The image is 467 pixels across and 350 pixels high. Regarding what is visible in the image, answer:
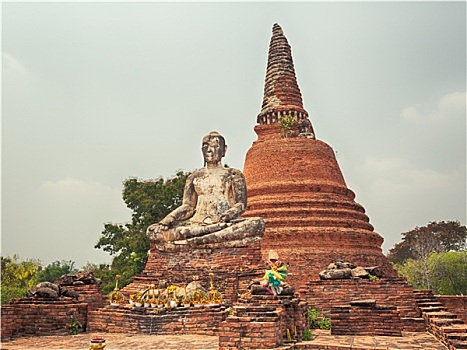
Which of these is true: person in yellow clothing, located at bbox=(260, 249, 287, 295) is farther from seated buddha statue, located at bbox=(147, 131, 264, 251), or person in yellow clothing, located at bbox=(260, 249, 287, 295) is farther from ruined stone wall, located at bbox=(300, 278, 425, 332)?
seated buddha statue, located at bbox=(147, 131, 264, 251)

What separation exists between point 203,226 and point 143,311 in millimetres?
3592

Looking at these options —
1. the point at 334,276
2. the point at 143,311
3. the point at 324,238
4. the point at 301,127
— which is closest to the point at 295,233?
the point at 324,238

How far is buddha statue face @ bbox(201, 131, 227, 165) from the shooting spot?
13977 mm

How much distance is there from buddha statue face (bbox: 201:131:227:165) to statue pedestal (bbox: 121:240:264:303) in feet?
9.93

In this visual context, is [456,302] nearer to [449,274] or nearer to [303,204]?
[303,204]

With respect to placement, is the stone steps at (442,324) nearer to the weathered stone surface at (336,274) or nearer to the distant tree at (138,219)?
the weathered stone surface at (336,274)

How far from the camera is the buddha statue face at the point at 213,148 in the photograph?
14.0 m

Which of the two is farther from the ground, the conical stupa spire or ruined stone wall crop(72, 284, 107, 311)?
the conical stupa spire

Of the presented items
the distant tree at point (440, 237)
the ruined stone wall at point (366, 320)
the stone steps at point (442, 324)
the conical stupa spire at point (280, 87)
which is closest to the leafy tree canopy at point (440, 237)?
the distant tree at point (440, 237)

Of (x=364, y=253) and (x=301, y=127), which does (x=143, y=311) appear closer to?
(x=364, y=253)

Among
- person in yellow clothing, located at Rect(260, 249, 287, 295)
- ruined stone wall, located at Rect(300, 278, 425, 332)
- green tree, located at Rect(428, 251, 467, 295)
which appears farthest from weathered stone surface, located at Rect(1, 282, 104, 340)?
green tree, located at Rect(428, 251, 467, 295)

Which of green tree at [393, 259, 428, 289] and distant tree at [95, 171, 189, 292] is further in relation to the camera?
green tree at [393, 259, 428, 289]

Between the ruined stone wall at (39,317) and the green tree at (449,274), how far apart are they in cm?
2400

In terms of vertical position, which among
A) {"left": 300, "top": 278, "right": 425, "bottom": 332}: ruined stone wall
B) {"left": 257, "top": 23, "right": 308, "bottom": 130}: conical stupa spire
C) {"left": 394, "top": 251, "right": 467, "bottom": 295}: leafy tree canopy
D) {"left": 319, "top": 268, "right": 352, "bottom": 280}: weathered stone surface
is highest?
{"left": 257, "top": 23, "right": 308, "bottom": 130}: conical stupa spire
